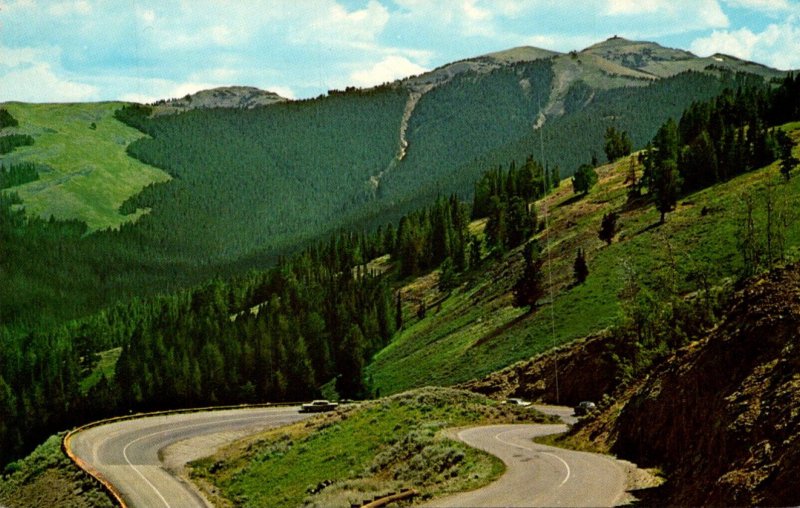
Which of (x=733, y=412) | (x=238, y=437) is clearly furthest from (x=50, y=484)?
(x=733, y=412)

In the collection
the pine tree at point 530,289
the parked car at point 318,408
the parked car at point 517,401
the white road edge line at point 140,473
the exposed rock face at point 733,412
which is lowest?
the parked car at point 318,408

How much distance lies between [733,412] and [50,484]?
52657 millimetres

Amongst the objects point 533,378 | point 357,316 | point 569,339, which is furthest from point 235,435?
point 357,316

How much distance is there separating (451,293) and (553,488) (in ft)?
417

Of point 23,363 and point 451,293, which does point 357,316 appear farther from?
point 23,363

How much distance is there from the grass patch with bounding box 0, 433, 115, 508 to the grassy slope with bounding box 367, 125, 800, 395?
162ft

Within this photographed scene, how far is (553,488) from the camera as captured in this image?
31.2 meters

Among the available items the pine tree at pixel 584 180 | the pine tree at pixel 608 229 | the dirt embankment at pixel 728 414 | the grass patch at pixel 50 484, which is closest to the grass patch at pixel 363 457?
the grass patch at pixel 50 484

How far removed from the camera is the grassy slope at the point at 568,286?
10081 cm

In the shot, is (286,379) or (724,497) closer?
(724,497)

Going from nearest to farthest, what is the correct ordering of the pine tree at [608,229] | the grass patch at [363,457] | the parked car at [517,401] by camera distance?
the grass patch at [363,457] → the parked car at [517,401] → the pine tree at [608,229]

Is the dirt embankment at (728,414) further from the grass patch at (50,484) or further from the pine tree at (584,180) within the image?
the pine tree at (584,180)

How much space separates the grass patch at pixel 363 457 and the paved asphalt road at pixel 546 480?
4.50ft

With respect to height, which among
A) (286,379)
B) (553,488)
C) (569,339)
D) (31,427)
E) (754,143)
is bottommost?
(31,427)
